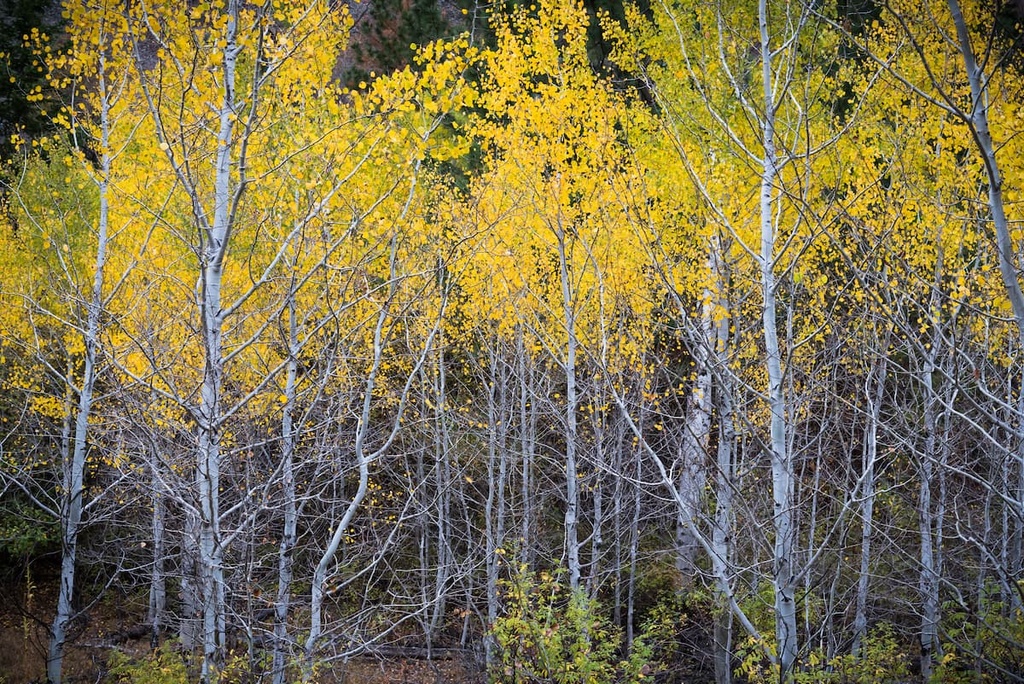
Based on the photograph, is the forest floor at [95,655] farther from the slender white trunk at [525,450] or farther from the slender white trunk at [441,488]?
the slender white trunk at [525,450]

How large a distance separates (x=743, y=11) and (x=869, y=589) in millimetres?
7903

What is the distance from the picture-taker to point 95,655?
11875 millimetres

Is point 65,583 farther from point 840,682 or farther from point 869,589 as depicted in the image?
point 869,589

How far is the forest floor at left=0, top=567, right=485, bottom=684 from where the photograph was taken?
11016 mm

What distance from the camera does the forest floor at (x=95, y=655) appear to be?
11.0 metres

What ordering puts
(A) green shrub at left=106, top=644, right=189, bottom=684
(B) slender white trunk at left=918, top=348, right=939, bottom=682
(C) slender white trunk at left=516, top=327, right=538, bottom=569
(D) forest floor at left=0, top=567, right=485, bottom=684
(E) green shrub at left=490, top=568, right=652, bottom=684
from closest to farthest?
(E) green shrub at left=490, top=568, right=652, bottom=684 < (A) green shrub at left=106, top=644, right=189, bottom=684 < (B) slender white trunk at left=918, top=348, right=939, bottom=682 < (C) slender white trunk at left=516, top=327, right=538, bottom=569 < (D) forest floor at left=0, top=567, right=485, bottom=684

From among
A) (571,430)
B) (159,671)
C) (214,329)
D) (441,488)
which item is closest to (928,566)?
(571,430)

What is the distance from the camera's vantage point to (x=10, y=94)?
19.8 meters

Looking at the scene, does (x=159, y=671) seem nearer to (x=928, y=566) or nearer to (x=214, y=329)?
(x=214, y=329)

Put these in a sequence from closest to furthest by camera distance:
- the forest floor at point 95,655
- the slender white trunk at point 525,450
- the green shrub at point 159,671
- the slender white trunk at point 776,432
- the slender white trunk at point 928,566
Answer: the slender white trunk at point 776,432 < the green shrub at point 159,671 < the slender white trunk at point 928,566 < the slender white trunk at point 525,450 < the forest floor at point 95,655

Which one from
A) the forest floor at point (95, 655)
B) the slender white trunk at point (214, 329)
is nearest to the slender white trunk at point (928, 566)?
the forest floor at point (95, 655)

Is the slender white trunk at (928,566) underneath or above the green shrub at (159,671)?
above

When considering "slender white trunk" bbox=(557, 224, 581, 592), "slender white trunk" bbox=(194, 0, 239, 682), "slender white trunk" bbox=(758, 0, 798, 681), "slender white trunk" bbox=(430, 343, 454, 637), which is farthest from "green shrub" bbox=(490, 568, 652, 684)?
"slender white trunk" bbox=(194, 0, 239, 682)

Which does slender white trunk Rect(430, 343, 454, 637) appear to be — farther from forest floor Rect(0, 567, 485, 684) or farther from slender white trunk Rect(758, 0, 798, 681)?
slender white trunk Rect(758, 0, 798, 681)
